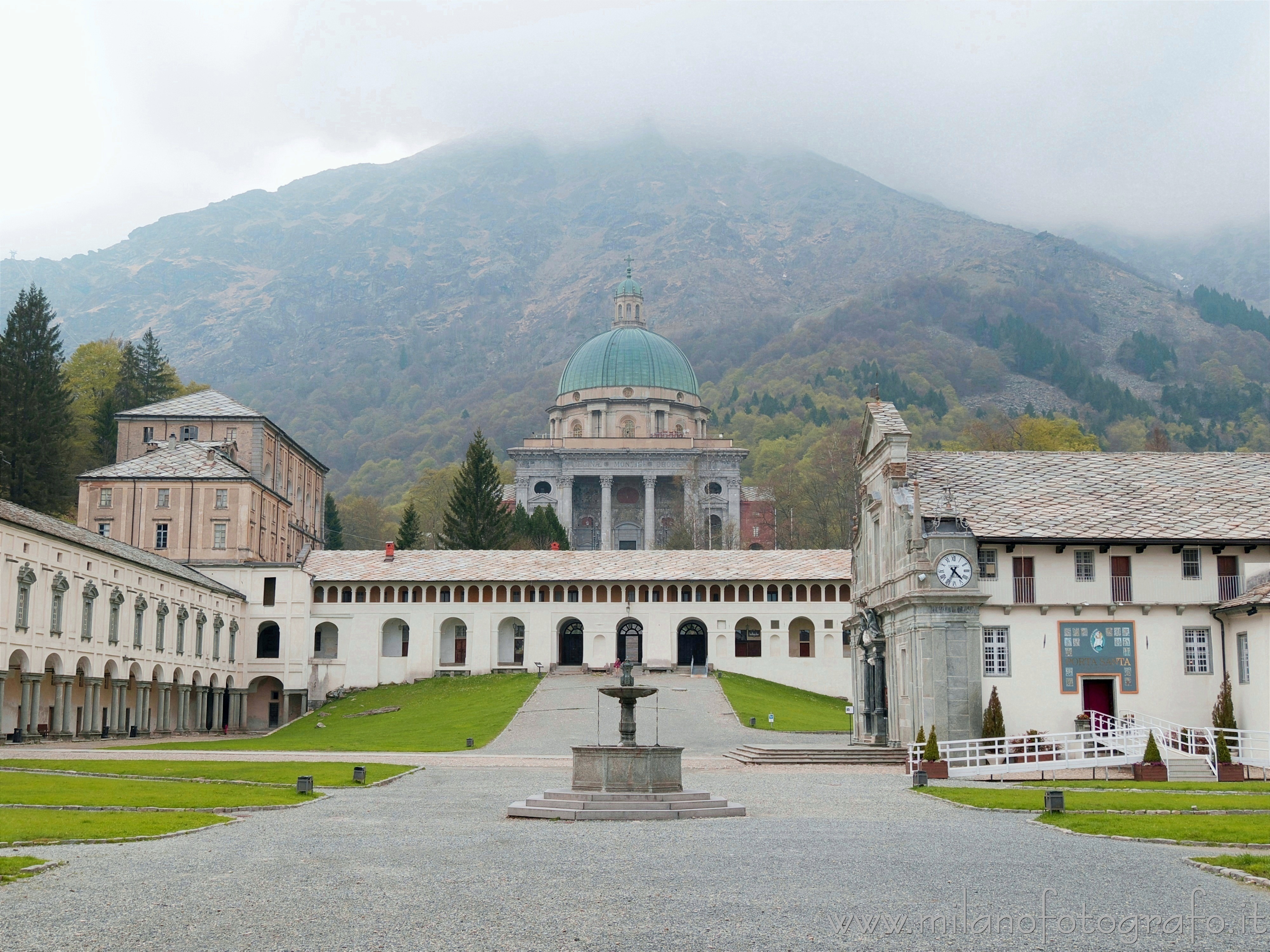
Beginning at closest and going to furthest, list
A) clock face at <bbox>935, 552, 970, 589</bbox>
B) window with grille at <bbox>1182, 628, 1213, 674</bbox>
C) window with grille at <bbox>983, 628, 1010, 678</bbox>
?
1. clock face at <bbox>935, 552, 970, 589</bbox>
2. window with grille at <bbox>983, 628, 1010, 678</bbox>
3. window with grille at <bbox>1182, 628, 1213, 674</bbox>

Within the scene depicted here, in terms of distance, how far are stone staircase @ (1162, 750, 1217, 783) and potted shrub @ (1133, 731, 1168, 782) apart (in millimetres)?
473

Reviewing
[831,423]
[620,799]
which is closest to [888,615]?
[620,799]

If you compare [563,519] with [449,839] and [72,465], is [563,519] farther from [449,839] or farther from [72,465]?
[449,839]

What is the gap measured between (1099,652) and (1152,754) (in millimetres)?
7435

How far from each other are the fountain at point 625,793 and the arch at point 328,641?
60.6m

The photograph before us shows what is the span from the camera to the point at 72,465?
9431 centimetres

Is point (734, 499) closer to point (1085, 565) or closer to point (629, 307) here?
point (629, 307)

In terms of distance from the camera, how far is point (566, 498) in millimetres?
145625

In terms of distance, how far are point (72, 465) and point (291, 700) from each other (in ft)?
84.4

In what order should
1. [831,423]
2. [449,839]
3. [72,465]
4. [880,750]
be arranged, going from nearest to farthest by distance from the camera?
[449,839], [880,750], [72,465], [831,423]

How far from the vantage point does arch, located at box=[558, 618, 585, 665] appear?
89125mm

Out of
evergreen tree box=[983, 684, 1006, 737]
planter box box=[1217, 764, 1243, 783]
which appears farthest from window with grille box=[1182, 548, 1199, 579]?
planter box box=[1217, 764, 1243, 783]

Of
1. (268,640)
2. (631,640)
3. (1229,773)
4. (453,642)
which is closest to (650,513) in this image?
(631,640)

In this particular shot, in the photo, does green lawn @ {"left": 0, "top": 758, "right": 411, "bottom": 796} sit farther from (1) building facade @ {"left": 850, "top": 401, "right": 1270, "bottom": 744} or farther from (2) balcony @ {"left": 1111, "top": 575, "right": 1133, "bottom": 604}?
→ (2) balcony @ {"left": 1111, "top": 575, "right": 1133, "bottom": 604}
